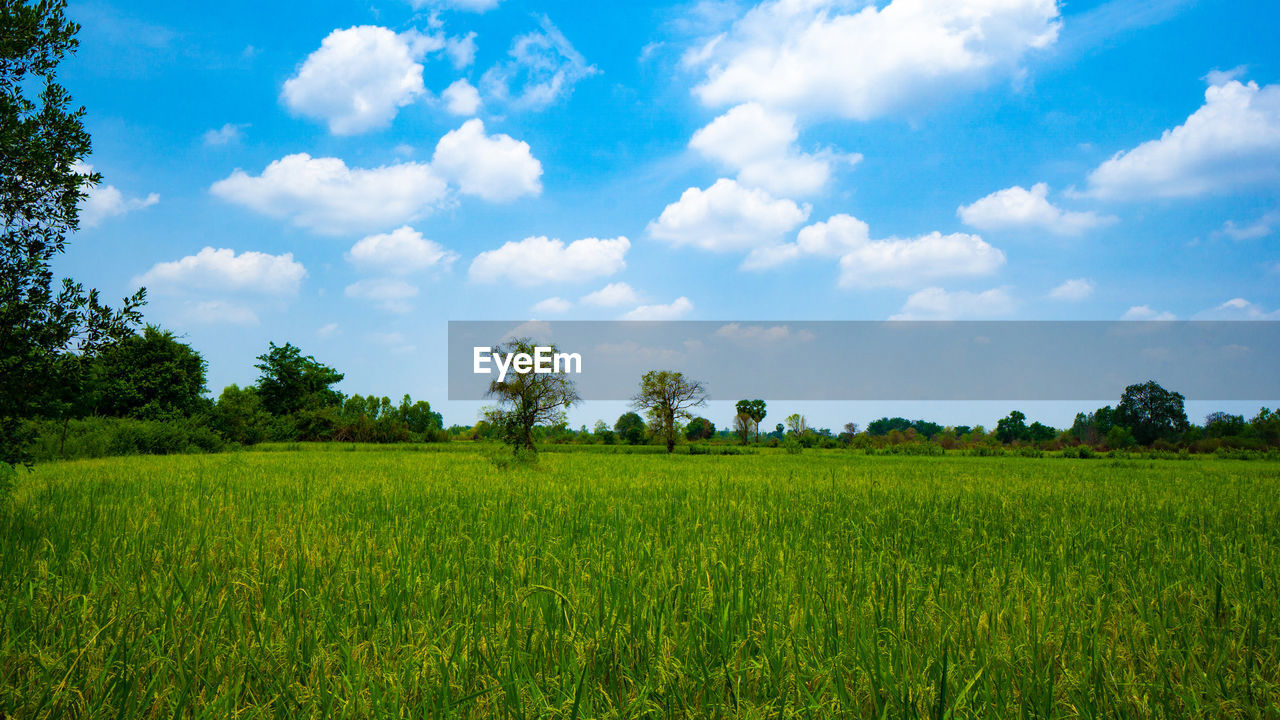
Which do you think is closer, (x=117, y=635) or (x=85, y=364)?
(x=117, y=635)

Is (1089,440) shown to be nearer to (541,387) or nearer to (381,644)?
(541,387)

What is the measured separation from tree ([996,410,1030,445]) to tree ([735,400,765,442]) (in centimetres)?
5051

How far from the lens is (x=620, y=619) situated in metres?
3.07

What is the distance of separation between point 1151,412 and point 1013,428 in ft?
72.0

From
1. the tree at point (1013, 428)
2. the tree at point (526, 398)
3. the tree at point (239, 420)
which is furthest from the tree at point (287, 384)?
the tree at point (1013, 428)

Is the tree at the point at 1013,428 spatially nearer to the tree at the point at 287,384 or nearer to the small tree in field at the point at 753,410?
the small tree in field at the point at 753,410

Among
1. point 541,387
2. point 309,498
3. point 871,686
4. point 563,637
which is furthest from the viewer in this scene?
point 541,387

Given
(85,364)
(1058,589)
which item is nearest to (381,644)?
(1058,589)

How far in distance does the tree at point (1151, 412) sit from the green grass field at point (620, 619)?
107 meters

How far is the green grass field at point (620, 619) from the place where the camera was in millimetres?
2279

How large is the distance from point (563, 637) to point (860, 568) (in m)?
2.52

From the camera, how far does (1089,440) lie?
3140 inches

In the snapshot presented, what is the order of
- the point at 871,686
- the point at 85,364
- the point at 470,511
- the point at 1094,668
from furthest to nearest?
the point at 470,511, the point at 85,364, the point at 1094,668, the point at 871,686

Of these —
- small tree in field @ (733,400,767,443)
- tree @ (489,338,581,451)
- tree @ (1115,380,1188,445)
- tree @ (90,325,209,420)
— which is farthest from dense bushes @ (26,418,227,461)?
tree @ (1115,380,1188,445)
